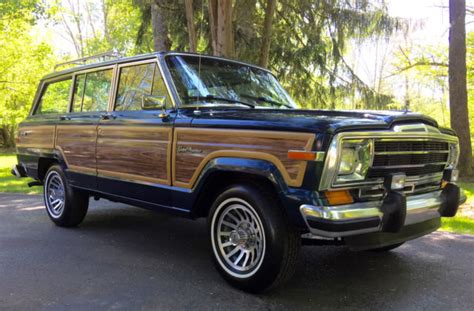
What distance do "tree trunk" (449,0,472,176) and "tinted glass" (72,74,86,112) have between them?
10546 mm

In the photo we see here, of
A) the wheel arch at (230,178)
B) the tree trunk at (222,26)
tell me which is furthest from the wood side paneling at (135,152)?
the tree trunk at (222,26)

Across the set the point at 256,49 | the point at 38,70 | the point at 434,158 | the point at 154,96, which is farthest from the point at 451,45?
the point at 38,70

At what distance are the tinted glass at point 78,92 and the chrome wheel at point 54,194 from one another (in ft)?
3.12

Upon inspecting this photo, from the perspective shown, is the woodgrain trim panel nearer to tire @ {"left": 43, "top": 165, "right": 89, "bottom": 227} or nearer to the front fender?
the front fender

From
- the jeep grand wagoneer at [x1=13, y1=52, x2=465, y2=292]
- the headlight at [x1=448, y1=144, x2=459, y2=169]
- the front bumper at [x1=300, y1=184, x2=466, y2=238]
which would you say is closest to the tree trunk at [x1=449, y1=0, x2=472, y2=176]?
the jeep grand wagoneer at [x1=13, y1=52, x2=465, y2=292]

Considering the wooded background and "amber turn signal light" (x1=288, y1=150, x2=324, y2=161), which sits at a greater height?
the wooded background

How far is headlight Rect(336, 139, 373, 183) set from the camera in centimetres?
307

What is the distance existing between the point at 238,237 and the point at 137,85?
7.15 feet

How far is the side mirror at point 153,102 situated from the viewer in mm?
4086

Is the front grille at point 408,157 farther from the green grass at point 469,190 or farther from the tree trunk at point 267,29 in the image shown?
the tree trunk at point 267,29

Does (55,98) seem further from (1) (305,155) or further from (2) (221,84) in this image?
(1) (305,155)

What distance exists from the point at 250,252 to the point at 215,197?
671 mm

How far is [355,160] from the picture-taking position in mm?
3131

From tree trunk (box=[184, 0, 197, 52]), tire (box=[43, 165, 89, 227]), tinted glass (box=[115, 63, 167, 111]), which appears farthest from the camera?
tree trunk (box=[184, 0, 197, 52])
